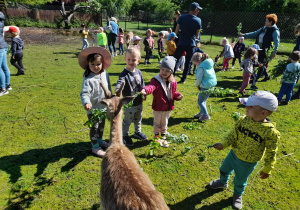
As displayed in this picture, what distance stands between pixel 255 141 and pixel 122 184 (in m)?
2.07

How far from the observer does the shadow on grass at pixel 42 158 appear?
426 cm

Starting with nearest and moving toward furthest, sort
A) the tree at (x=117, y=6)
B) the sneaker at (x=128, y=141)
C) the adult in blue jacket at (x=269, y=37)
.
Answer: the sneaker at (x=128, y=141) < the adult in blue jacket at (x=269, y=37) < the tree at (x=117, y=6)

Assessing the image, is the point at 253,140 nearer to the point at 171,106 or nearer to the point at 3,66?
the point at 171,106

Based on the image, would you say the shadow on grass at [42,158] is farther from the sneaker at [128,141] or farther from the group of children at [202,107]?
the sneaker at [128,141]

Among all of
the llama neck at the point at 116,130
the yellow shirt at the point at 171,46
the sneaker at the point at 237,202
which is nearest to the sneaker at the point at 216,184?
the sneaker at the point at 237,202

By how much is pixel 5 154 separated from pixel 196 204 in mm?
4306

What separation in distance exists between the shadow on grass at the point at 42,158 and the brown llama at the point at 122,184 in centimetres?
197

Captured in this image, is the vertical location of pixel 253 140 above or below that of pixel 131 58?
below

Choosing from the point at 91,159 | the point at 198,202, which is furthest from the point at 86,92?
the point at 198,202

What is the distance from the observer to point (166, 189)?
154 inches

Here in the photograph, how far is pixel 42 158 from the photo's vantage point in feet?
15.2

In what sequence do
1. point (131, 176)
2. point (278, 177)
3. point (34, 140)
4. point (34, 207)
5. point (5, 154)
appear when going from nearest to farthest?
point (131, 176) → point (34, 207) → point (278, 177) → point (5, 154) → point (34, 140)

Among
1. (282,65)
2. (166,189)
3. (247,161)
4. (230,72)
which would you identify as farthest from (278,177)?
(230,72)

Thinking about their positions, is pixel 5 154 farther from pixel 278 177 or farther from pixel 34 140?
pixel 278 177
